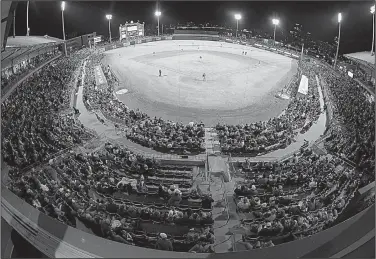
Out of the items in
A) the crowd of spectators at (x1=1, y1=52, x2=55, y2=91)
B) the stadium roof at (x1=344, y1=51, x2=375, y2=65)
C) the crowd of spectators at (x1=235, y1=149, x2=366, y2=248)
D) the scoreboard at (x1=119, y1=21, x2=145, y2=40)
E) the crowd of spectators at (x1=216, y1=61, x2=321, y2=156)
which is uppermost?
A: the scoreboard at (x1=119, y1=21, x2=145, y2=40)

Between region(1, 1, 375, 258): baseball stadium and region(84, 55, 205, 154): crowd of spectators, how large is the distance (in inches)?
3.4

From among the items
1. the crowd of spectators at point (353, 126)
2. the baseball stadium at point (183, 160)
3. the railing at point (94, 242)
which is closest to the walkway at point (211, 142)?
the baseball stadium at point (183, 160)

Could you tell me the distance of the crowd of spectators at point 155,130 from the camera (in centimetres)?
1941

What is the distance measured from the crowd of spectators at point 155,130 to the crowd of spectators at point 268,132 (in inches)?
60.9

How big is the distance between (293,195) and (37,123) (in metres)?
14.8

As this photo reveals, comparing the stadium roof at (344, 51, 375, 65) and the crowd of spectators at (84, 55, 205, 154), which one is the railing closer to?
the crowd of spectators at (84, 55, 205, 154)

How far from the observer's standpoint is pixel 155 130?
21078 millimetres

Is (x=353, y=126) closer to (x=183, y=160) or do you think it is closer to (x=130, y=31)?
(x=183, y=160)

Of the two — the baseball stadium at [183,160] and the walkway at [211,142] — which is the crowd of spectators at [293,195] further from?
the walkway at [211,142]

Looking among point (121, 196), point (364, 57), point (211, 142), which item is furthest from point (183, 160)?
point (364, 57)

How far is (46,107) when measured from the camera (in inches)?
969

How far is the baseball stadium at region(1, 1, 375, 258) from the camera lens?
425 inches

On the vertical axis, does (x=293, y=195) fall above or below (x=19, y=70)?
below

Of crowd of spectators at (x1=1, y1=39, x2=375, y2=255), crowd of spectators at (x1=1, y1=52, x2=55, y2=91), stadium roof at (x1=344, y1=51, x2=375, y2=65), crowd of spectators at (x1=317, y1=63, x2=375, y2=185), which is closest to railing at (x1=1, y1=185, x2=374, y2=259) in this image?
crowd of spectators at (x1=1, y1=39, x2=375, y2=255)
